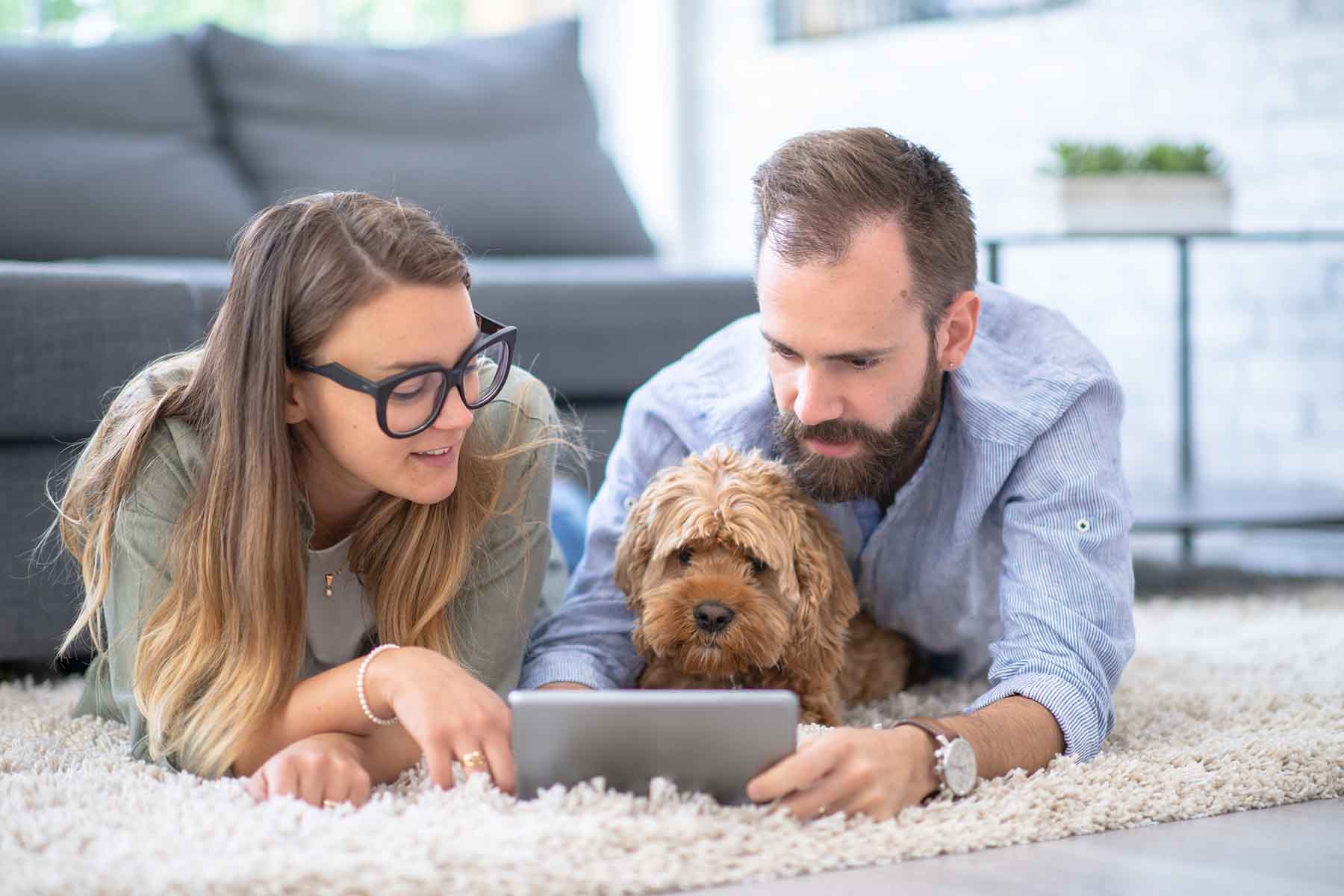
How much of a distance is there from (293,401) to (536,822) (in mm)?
565

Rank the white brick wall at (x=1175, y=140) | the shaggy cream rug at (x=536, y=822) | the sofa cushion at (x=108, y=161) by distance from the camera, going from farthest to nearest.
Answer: the white brick wall at (x=1175, y=140), the sofa cushion at (x=108, y=161), the shaggy cream rug at (x=536, y=822)

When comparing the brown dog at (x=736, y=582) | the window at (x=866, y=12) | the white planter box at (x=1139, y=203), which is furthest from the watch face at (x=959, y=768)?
the window at (x=866, y=12)

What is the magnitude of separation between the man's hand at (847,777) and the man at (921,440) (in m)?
0.05

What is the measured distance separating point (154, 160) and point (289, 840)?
2181mm

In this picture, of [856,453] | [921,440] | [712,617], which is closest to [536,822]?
[712,617]

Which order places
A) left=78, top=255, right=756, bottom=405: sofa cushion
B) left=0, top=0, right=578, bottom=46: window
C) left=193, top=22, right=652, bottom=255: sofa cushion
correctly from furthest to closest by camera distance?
left=0, top=0, right=578, bottom=46: window
left=193, top=22, right=652, bottom=255: sofa cushion
left=78, top=255, right=756, bottom=405: sofa cushion

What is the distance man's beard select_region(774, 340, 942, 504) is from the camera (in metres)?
1.61

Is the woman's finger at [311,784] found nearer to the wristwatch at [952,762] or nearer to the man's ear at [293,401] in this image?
the man's ear at [293,401]

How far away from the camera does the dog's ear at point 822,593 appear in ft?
5.19

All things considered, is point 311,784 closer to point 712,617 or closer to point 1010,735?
point 712,617

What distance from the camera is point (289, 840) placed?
3.77 ft

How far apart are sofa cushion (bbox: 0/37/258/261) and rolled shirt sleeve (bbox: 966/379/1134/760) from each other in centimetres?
198

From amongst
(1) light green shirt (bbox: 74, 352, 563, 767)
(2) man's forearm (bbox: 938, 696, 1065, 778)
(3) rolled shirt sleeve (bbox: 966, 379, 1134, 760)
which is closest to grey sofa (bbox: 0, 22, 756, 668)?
(1) light green shirt (bbox: 74, 352, 563, 767)

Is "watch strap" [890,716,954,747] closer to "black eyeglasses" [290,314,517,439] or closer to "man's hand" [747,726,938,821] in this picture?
"man's hand" [747,726,938,821]
